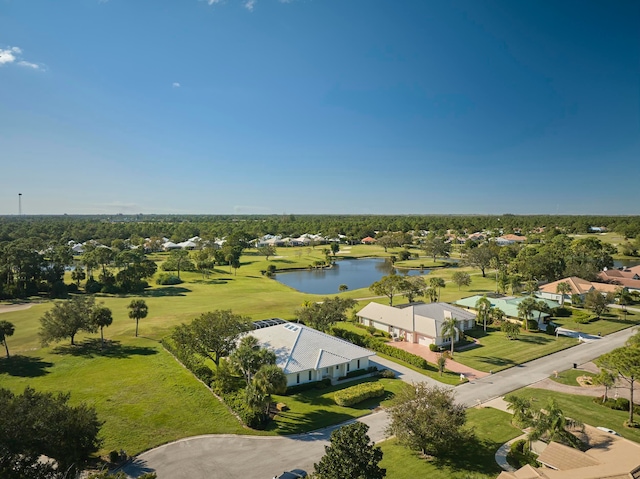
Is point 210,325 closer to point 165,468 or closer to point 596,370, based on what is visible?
point 165,468

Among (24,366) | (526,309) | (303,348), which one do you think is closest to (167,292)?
(24,366)

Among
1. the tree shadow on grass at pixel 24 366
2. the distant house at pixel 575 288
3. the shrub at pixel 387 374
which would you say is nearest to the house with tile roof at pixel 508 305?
the distant house at pixel 575 288

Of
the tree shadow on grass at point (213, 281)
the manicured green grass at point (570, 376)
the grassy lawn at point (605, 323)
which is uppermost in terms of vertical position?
the grassy lawn at point (605, 323)

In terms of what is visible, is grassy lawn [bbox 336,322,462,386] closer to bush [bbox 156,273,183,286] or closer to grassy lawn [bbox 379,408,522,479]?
grassy lawn [bbox 379,408,522,479]

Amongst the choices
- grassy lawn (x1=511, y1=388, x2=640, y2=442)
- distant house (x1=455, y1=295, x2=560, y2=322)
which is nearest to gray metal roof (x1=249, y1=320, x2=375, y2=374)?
grassy lawn (x1=511, y1=388, x2=640, y2=442)

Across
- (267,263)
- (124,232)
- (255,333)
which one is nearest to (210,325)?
(255,333)

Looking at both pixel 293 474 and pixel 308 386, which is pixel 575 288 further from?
pixel 293 474

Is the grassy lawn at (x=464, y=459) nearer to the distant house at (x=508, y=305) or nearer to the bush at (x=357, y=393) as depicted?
the bush at (x=357, y=393)
